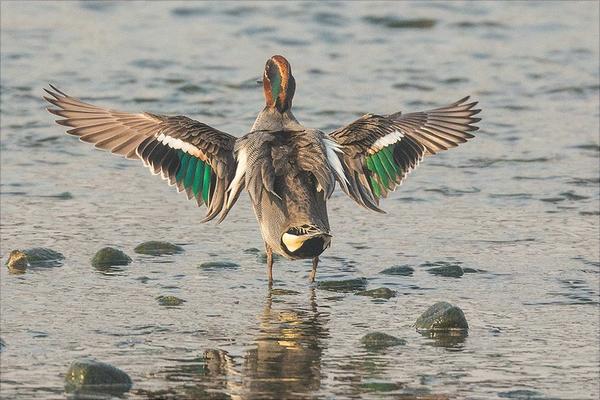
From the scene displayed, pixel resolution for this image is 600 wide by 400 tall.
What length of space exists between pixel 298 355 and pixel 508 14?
10.9 m

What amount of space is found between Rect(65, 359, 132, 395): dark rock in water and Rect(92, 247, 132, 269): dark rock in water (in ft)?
7.72

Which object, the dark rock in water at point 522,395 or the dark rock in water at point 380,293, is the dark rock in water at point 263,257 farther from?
the dark rock in water at point 522,395

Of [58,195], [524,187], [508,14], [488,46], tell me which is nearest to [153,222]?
[58,195]

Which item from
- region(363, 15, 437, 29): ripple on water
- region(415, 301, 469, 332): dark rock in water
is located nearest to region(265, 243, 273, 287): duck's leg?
region(415, 301, 469, 332): dark rock in water

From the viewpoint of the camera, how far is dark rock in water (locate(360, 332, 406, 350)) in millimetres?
7051

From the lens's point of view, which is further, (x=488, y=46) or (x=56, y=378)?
(x=488, y=46)

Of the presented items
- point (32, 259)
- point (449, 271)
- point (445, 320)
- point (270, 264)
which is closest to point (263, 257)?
point (270, 264)

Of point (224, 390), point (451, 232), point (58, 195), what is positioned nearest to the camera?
point (224, 390)

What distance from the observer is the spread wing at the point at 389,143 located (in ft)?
27.9

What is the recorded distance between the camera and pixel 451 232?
957cm

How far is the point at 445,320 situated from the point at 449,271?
4.34 ft

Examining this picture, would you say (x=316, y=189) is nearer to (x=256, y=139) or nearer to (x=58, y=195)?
(x=256, y=139)

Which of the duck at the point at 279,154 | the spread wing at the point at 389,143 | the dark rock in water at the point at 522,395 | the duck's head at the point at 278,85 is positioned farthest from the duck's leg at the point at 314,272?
the dark rock in water at the point at 522,395

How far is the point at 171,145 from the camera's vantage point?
8398 millimetres
